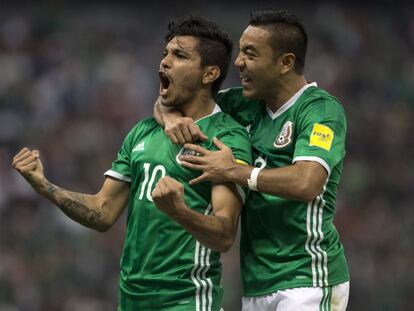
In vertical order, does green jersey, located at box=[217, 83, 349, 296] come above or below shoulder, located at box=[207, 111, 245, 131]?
below


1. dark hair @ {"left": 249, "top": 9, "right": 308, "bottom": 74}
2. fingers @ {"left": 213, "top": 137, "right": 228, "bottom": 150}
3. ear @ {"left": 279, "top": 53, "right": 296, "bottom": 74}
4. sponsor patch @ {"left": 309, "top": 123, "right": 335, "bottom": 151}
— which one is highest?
dark hair @ {"left": 249, "top": 9, "right": 308, "bottom": 74}

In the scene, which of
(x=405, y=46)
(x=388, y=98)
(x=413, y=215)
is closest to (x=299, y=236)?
(x=413, y=215)

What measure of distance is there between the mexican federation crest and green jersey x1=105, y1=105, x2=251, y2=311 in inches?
6.3

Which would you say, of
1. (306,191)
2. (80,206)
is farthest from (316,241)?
(80,206)

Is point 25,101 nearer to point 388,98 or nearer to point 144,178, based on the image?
point 388,98

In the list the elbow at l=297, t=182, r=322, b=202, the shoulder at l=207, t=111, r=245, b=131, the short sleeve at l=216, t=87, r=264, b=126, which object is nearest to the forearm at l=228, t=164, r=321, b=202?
the elbow at l=297, t=182, r=322, b=202

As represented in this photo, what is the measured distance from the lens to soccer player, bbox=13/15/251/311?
5.34m

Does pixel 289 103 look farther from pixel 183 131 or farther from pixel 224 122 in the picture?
pixel 183 131

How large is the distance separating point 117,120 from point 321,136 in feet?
29.9

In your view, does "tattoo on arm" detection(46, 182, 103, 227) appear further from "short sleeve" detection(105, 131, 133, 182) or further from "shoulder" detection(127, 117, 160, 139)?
"shoulder" detection(127, 117, 160, 139)

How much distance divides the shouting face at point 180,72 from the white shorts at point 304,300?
116cm

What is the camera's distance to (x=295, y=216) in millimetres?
5527

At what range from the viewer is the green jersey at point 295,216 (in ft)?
18.1

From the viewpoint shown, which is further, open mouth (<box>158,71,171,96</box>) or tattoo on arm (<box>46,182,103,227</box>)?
tattoo on arm (<box>46,182,103,227</box>)
